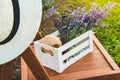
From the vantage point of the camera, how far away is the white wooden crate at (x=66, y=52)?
142 cm

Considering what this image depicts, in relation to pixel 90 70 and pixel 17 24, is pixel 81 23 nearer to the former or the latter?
pixel 90 70

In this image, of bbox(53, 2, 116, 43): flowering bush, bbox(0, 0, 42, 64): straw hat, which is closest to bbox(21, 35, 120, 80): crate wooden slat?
bbox(53, 2, 116, 43): flowering bush

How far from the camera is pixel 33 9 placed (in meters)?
1.03

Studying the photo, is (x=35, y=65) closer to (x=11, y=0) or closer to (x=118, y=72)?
(x=11, y=0)

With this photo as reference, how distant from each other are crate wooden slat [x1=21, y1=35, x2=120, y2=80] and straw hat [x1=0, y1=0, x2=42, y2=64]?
0.34 m

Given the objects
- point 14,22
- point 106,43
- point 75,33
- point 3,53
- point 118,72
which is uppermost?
point 14,22

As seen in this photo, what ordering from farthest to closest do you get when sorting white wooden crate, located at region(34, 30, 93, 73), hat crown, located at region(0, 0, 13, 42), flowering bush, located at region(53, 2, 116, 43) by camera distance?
flowering bush, located at region(53, 2, 116, 43)
white wooden crate, located at region(34, 30, 93, 73)
hat crown, located at region(0, 0, 13, 42)

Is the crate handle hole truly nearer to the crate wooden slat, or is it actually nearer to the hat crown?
the crate wooden slat

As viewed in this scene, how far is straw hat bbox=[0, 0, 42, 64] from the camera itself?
1.01 metres

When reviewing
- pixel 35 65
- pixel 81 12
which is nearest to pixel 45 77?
pixel 35 65

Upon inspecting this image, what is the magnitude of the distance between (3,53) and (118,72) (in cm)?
57

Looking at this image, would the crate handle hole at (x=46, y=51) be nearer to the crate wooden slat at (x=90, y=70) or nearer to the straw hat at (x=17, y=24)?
the crate wooden slat at (x=90, y=70)

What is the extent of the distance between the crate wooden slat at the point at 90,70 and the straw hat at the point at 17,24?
344 millimetres

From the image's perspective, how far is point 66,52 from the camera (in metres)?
1.48
